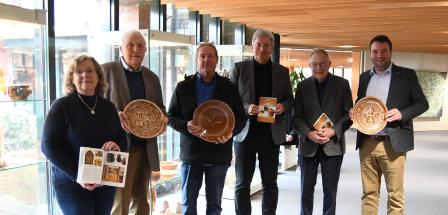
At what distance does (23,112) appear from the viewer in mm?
2490

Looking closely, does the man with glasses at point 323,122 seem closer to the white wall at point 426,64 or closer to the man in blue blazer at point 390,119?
the man in blue blazer at point 390,119

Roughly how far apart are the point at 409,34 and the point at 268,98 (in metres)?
5.24

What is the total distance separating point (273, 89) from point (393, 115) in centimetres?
80

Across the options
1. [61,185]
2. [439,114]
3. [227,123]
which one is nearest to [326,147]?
[227,123]

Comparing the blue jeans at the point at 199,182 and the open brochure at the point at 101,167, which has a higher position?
the open brochure at the point at 101,167

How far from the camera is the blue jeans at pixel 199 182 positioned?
8.77ft

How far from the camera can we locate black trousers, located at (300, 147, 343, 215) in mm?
2902

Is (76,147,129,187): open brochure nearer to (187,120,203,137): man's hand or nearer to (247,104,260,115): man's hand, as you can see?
(187,120,203,137): man's hand

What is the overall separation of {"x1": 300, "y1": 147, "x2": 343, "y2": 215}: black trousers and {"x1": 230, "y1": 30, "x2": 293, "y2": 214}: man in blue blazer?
22cm

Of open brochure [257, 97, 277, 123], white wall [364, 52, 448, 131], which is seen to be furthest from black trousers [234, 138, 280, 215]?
white wall [364, 52, 448, 131]

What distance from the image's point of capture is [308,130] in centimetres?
288

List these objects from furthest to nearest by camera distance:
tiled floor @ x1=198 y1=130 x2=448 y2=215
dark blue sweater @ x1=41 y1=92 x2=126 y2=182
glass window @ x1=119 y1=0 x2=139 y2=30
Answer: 1. tiled floor @ x1=198 y1=130 x2=448 y2=215
2. glass window @ x1=119 y1=0 x2=139 y2=30
3. dark blue sweater @ x1=41 y1=92 x2=126 y2=182

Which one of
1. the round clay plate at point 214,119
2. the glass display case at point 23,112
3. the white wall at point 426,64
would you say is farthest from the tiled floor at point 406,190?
the white wall at point 426,64

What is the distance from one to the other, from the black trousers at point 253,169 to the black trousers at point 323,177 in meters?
0.21
